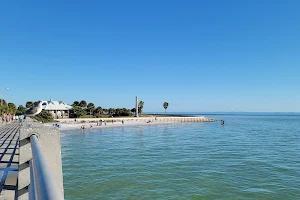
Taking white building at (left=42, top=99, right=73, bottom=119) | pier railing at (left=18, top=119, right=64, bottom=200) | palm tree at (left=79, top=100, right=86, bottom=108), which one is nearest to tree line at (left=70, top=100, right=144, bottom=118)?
palm tree at (left=79, top=100, right=86, bottom=108)

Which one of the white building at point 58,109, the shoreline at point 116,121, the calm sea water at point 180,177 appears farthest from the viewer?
the white building at point 58,109

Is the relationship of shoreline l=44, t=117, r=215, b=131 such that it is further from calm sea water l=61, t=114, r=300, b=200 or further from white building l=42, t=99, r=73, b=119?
calm sea water l=61, t=114, r=300, b=200

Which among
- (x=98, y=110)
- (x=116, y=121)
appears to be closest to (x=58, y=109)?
(x=116, y=121)

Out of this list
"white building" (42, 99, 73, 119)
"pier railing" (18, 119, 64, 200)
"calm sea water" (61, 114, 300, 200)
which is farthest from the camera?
"white building" (42, 99, 73, 119)

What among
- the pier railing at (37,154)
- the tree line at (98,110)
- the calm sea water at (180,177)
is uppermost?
the tree line at (98,110)

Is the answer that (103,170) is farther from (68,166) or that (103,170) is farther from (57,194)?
(57,194)

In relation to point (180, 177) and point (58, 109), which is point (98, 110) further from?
point (180, 177)

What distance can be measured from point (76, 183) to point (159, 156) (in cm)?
962

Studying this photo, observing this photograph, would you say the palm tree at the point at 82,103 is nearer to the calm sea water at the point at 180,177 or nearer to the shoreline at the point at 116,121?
the shoreline at the point at 116,121

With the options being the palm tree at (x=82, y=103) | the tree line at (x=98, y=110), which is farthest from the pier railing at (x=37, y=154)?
the palm tree at (x=82, y=103)

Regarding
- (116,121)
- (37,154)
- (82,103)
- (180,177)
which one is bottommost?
(180,177)

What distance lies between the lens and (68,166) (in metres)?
17.1

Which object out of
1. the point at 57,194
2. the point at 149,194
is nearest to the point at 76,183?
the point at 149,194

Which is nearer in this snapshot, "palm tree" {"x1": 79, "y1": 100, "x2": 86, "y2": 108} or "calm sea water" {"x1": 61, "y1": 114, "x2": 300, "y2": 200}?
"calm sea water" {"x1": 61, "y1": 114, "x2": 300, "y2": 200}
